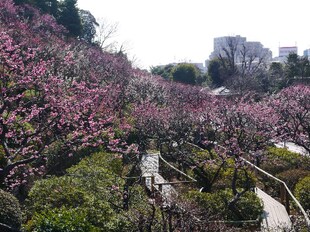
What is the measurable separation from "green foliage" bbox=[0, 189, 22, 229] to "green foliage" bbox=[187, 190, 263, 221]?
3.75m

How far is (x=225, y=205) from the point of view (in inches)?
361

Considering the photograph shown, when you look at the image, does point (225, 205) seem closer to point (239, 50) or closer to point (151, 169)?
point (151, 169)

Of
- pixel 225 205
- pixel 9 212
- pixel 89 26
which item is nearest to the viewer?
pixel 9 212

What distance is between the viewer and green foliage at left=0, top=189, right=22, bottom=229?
22.5 ft

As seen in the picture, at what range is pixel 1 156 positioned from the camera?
9797 millimetres

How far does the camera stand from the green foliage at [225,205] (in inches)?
354

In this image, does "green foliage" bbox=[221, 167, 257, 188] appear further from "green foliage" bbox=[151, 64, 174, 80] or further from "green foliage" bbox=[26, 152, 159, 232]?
"green foliage" bbox=[151, 64, 174, 80]

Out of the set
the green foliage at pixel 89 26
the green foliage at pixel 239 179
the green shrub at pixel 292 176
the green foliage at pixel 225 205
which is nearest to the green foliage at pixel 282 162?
the green shrub at pixel 292 176

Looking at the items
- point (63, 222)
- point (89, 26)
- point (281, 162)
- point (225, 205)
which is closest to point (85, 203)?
point (63, 222)

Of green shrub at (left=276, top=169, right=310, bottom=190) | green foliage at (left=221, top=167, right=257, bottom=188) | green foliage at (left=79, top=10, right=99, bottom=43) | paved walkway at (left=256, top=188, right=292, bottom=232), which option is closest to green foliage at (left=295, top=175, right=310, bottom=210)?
paved walkway at (left=256, top=188, right=292, bottom=232)

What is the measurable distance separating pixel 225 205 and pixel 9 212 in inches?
184

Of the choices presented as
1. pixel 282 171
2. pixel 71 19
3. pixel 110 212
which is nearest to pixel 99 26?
pixel 71 19

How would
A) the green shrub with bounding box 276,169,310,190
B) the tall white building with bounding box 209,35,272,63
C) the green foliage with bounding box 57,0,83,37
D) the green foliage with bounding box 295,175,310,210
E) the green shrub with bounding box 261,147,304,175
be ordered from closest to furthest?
1. the green foliage with bounding box 295,175,310,210
2. the green shrub with bounding box 276,169,310,190
3. the green shrub with bounding box 261,147,304,175
4. the green foliage with bounding box 57,0,83,37
5. the tall white building with bounding box 209,35,272,63

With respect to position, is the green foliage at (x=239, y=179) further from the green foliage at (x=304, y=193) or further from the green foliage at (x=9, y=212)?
the green foliage at (x=9, y=212)
